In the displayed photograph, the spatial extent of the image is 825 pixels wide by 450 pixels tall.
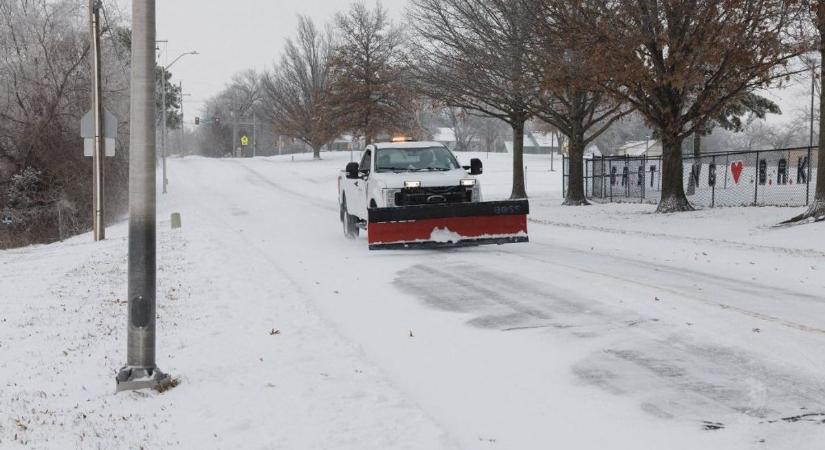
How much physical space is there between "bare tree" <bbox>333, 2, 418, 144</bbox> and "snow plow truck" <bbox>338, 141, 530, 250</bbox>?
3486 centimetres

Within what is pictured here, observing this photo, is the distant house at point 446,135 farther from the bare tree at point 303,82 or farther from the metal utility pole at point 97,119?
the metal utility pole at point 97,119

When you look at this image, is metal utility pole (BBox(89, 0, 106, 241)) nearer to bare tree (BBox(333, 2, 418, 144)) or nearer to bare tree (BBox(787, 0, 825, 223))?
bare tree (BBox(787, 0, 825, 223))

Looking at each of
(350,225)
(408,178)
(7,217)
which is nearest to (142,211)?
(408,178)

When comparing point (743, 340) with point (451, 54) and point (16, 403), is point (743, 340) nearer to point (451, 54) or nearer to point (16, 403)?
point (16, 403)

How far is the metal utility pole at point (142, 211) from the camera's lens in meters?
5.74

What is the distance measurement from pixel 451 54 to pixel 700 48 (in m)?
10.2

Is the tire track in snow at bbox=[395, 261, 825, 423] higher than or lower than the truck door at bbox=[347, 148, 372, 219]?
lower

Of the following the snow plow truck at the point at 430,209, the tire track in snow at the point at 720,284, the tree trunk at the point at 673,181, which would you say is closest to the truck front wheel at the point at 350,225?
the snow plow truck at the point at 430,209

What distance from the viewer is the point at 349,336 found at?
718cm

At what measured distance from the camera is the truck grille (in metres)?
13.1

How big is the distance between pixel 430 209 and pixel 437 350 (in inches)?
249

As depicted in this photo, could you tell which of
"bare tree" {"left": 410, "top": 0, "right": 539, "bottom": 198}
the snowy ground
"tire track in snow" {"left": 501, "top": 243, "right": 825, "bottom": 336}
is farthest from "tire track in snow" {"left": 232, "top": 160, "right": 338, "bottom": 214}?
"tire track in snow" {"left": 501, "top": 243, "right": 825, "bottom": 336}

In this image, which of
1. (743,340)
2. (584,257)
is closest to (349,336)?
(743,340)

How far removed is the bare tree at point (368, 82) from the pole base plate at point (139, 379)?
43.3 m
